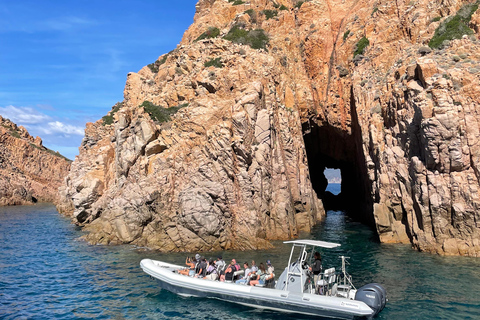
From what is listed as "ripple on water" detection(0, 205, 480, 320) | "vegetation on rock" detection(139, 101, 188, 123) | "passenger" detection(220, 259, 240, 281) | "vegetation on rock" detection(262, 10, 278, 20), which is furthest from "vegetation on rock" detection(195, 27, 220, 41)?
"passenger" detection(220, 259, 240, 281)

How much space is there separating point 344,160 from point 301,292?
33.4 metres

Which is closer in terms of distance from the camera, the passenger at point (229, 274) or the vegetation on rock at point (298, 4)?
the passenger at point (229, 274)

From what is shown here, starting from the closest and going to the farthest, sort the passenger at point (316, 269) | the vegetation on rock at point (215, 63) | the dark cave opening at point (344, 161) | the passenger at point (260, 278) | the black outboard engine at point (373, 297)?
1. the black outboard engine at point (373, 297)
2. the passenger at point (316, 269)
3. the passenger at point (260, 278)
4. the vegetation on rock at point (215, 63)
5. the dark cave opening at point (344, 161)

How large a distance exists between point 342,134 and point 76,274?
31371 mm

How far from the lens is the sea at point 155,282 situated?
51.0 feet

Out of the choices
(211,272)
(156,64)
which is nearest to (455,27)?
(211,272)

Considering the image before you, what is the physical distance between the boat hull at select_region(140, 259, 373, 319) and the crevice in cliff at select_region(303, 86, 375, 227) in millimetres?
22458

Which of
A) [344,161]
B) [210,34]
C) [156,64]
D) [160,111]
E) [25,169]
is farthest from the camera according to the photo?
[25,169]

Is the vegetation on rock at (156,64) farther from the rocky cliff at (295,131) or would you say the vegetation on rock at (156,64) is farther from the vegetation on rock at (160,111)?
the vegetation on rock at (160,111)

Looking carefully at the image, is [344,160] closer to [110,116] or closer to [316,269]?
[316,269]

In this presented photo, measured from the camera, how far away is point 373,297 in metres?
14.3

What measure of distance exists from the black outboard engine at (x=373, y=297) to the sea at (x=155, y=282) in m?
0.73

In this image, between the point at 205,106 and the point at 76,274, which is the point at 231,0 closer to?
the point at 205,106

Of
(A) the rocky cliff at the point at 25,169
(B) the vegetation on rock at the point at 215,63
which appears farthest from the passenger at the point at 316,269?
(A) the rocky cliff at the point at 25,169
